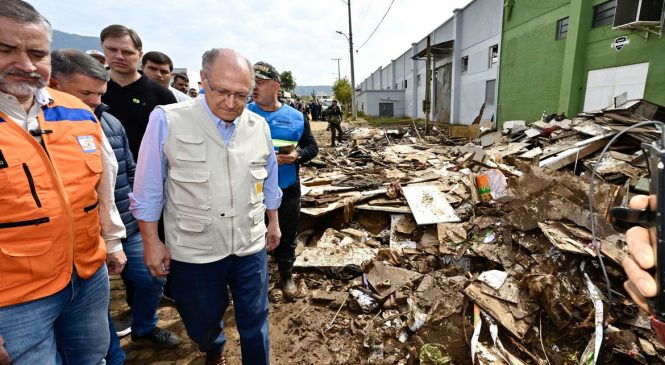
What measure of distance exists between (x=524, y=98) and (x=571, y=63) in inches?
129

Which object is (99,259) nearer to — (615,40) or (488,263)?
(488,263)

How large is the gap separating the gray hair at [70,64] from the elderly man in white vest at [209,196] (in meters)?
0.69

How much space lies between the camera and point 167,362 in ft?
8.64

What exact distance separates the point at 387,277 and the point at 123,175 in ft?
9.07

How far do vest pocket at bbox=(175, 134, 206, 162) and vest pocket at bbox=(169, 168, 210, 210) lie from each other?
8cm

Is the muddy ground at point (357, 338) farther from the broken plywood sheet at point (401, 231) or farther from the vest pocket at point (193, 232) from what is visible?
the vest pocket at point (193, 232)

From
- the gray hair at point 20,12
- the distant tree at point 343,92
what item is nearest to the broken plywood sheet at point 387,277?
the gray hair at point 20,12

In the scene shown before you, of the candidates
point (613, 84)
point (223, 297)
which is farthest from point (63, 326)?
point (613, 84)

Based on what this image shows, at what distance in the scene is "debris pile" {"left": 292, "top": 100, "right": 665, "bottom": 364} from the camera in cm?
265

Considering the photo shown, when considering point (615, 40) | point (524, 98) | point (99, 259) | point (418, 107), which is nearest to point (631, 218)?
point (99, 259)

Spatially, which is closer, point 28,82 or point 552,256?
point 28,82

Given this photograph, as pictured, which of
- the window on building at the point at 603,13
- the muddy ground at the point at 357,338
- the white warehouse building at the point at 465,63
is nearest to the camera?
the muddy ground at the point at 357,338

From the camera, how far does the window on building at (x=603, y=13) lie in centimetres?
1024

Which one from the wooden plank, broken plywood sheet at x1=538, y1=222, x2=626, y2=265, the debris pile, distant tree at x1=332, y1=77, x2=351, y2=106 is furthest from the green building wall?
distant tree at x1=332, y1=77, x2=351, y2=106
